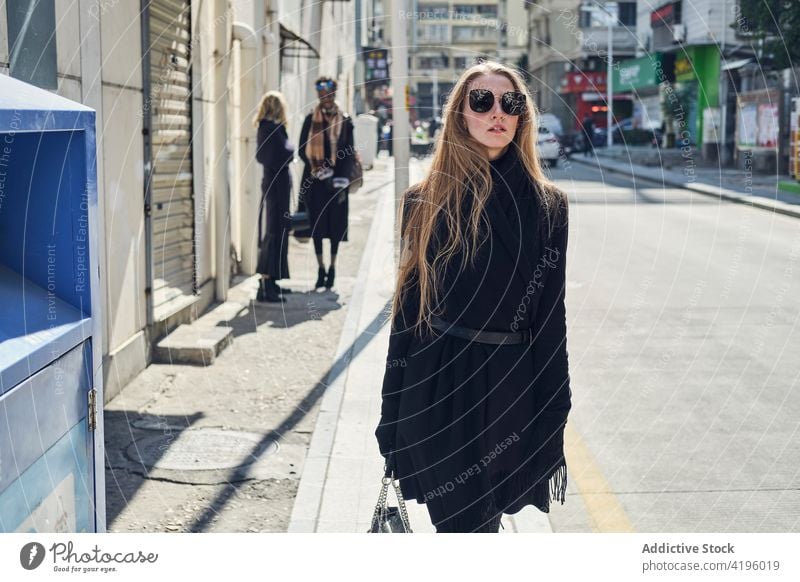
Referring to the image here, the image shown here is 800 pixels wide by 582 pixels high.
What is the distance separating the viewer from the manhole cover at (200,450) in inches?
218

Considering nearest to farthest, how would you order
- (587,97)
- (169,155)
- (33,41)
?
(33,41) → (169,155) → (587,97)

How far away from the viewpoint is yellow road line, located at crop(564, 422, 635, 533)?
184 inches

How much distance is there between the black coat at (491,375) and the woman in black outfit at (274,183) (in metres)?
6.72

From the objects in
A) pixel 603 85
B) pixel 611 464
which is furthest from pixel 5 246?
pixel 603 85

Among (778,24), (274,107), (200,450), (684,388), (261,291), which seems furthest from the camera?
(778,24)

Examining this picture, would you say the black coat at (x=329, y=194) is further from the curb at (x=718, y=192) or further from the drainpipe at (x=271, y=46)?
the curb at (x=718, y=192)

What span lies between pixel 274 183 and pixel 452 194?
7.28 m

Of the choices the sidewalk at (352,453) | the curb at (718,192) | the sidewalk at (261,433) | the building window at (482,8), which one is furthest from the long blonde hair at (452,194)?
the building window at (482,8)

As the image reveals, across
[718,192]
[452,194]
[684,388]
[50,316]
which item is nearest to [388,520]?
[452,194]

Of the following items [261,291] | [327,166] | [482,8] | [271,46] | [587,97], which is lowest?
[261,291]

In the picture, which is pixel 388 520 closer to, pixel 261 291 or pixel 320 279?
pixel 261 291

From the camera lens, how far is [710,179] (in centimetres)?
2806

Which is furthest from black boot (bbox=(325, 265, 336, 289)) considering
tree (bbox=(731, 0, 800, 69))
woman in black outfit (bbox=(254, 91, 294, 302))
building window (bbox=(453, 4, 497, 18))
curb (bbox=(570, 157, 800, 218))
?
building window (bbox=(453, 4, 497, 18))

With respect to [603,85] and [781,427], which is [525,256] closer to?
[781,427]
